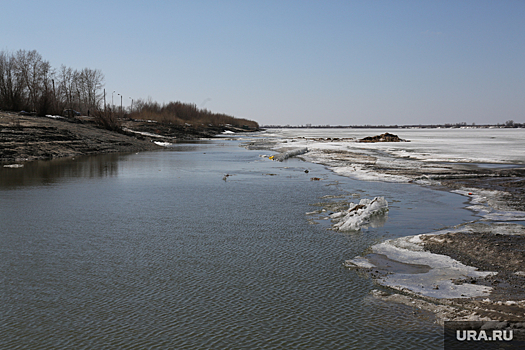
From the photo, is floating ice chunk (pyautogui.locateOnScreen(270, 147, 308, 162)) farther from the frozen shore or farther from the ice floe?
the ice floe

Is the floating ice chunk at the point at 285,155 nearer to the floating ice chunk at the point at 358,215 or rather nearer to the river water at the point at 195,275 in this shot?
the river water at the point at 195,275

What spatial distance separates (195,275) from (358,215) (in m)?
4.27

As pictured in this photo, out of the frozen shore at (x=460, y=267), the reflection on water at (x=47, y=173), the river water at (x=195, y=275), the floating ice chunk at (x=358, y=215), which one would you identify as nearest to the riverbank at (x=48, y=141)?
the reflection on water at (x=47, y=173)

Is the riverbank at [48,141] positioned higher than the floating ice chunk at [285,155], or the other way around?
the riverbank at [48,141]

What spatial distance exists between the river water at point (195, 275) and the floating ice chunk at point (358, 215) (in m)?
0.29

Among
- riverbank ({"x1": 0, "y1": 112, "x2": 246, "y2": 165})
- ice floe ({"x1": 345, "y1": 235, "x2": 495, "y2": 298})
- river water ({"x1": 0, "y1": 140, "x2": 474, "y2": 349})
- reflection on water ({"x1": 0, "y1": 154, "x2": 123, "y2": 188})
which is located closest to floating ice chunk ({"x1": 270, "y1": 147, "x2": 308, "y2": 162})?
reflection on water ({"x1": 0, "y1": 154, "x2": 123, "y2": 188})

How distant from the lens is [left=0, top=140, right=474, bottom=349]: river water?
4.17m

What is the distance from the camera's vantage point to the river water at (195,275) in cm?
417

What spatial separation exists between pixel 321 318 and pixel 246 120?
173205 mm

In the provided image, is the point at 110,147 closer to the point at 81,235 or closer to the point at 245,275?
the point at 81,235

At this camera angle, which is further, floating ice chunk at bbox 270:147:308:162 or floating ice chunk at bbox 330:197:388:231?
floating ice chunk at bbox 270:147:308:162

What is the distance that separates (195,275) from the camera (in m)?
5.73

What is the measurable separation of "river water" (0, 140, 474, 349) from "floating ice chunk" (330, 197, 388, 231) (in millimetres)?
287

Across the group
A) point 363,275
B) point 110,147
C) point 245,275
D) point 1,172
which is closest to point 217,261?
point 245,275
